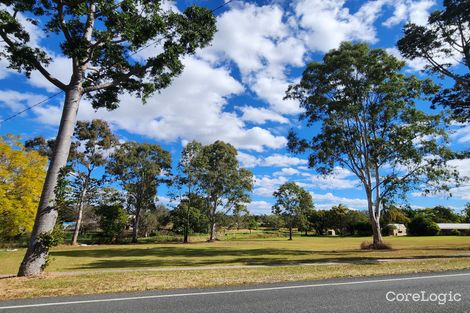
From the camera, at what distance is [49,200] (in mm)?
11844

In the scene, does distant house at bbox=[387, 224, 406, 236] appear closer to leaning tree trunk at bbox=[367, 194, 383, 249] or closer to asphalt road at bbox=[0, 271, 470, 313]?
leaning tree trunk at bbox=[367, 194, 383, 249]

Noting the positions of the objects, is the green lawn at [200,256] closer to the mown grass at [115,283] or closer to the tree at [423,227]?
the mown grass at [115,283]

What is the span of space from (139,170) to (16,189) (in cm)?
2175

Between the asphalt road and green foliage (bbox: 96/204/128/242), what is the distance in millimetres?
42424

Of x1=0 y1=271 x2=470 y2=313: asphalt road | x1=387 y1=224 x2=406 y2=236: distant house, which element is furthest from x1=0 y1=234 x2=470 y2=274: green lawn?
x1=387 y1=224 x2=406 y2=236: distant house

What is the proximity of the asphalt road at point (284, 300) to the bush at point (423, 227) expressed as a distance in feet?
240

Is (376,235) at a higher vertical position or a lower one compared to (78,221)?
lower

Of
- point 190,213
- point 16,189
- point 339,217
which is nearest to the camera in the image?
point 16,189

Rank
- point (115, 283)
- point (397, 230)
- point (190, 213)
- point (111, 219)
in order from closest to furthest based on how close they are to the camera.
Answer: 1. point (115, 283)
2. point (111, 219)
3. point (190, 213)
4. point (397, 230)

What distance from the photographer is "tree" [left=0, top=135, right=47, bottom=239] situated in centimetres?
2558

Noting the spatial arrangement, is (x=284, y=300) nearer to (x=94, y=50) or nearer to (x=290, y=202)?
(x=94, y=50)

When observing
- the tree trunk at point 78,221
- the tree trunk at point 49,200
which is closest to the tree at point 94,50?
the tree trunk at point 49,200

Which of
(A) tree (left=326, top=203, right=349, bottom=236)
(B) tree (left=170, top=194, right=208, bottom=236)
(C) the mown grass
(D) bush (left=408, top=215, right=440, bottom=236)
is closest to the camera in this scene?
(C) the mown grass

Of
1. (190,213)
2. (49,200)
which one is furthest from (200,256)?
(190,213)
